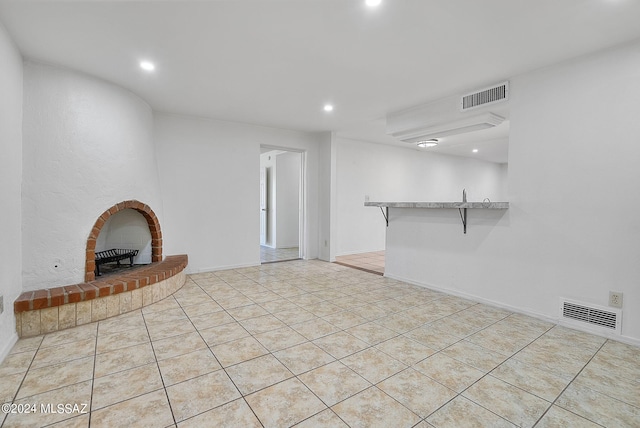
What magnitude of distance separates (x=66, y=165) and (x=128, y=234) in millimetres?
1244

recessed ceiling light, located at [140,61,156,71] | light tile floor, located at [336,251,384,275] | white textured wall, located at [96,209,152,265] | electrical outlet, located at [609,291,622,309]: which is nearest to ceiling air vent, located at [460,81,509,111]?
electrical outlet, located at [609,291,622,309]

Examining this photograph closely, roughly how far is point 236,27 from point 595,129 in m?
2.92

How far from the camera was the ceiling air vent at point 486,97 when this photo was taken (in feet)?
9.51

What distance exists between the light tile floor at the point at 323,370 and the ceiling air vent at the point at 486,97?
6.99 ft

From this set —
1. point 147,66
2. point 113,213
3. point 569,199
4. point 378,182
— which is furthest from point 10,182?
point 378,182

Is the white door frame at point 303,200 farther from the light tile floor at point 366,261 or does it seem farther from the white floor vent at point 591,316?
the white floor vent at point 591,316

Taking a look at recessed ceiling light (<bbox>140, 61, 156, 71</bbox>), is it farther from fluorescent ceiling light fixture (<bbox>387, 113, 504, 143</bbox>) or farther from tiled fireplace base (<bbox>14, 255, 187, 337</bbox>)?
fluorescent ceiling light fixture (<bbox>387, 113, 504, 143</bbox>)

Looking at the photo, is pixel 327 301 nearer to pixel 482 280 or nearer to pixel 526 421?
pixel 482 280

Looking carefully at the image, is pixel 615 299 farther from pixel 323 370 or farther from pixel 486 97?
pixel 323 370

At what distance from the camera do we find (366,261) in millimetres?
5391

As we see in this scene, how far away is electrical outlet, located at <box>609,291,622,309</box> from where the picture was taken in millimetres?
2264

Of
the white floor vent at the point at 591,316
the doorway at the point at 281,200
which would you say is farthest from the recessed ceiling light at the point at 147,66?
the white floor vent at the point at 591,316

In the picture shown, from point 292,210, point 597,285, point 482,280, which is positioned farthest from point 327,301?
point 292,210

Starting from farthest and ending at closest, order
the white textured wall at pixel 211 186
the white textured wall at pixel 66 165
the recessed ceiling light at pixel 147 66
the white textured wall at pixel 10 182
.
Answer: the white textured wall at pixel 211 186, the recessed ceiling light at pixel 147 66, the white textured wall at pixel 66 165, the white textured wall at pixel 10 182
